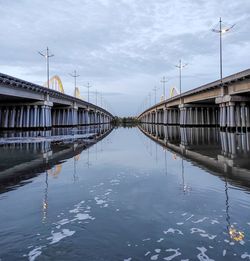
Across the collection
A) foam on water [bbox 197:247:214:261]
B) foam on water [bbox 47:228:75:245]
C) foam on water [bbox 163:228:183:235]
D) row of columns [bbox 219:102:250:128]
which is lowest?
foam on water [bbox 197:247:214:261]

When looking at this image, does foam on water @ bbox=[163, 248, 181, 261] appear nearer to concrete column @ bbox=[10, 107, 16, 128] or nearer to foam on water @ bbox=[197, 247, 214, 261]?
foam on water @ bbox=[197, 247, 214, 261]

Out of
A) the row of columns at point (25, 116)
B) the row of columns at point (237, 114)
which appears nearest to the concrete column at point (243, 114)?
the row of columns at point (237, 114)

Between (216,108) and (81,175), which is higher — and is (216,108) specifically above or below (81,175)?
above

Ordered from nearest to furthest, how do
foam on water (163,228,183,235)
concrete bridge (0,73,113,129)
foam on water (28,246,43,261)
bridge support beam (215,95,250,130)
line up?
1. foam on water (28,246,43,261)
2. foam on water (163,228,183,235)
3. bridge support beam (215,95,250,130)
4. concrete bridge (0,73,113,129)

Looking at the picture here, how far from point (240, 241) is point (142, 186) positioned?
630 cm

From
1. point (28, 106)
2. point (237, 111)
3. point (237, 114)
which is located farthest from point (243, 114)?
point (28, 106)

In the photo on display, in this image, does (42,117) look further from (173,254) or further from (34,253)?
(173,254)

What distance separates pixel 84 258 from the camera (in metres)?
6.11

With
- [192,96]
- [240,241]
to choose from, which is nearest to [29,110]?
[192,96]

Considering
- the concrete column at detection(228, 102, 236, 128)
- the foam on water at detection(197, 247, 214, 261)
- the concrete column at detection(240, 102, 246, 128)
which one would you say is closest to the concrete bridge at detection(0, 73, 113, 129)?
the concrete column at detection(228, 102, 236, 128)

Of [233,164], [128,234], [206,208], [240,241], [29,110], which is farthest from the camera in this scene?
[29,110]

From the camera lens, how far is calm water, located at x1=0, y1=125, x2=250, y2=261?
6527 millimetres

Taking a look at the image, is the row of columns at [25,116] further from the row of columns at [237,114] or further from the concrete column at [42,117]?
the row of columns at [237,114]

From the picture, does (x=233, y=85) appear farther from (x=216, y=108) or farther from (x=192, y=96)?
(x=216, y=108)
